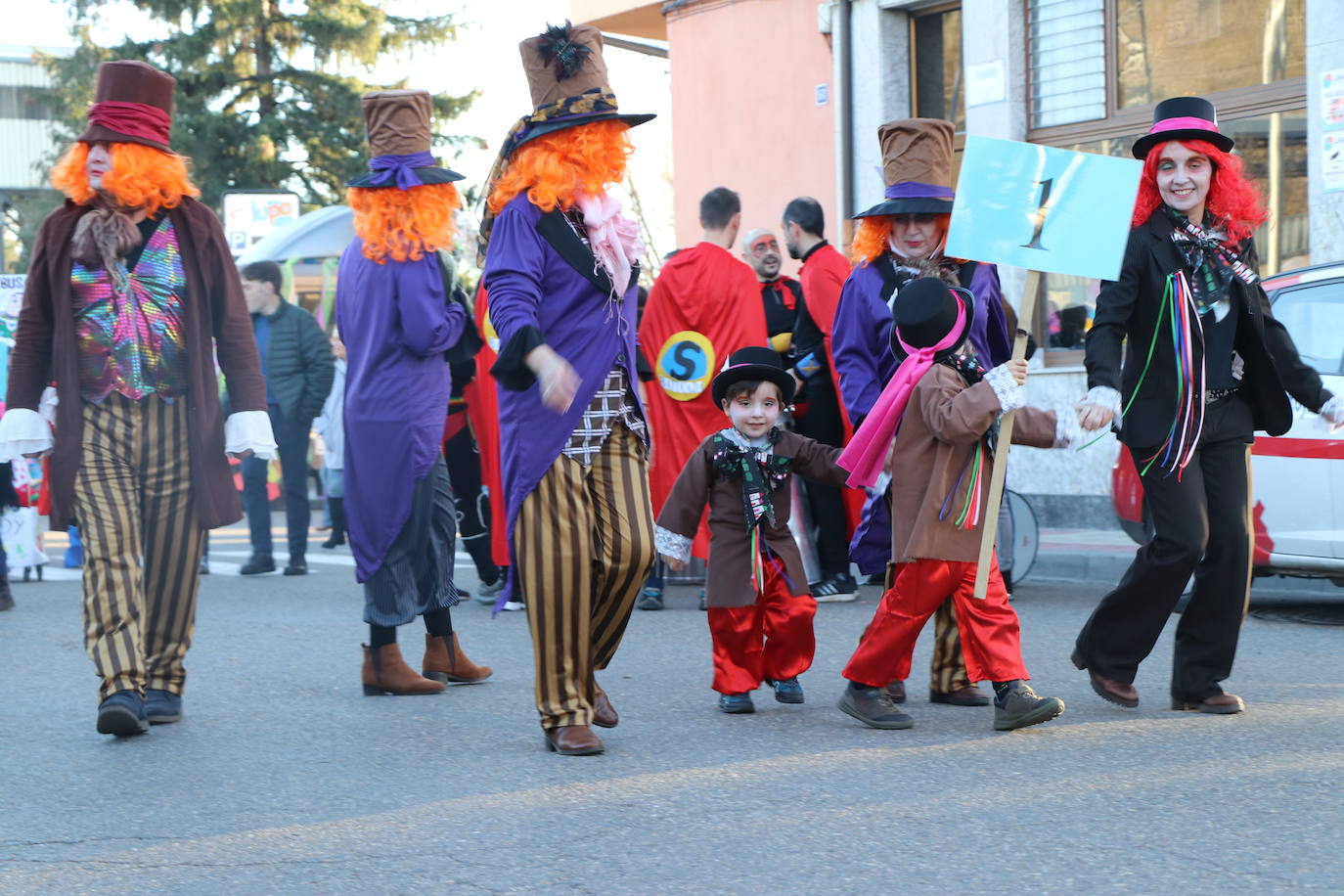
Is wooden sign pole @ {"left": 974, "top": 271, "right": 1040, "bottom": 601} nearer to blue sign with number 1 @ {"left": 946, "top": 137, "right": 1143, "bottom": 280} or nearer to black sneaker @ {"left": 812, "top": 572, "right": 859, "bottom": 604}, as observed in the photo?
blue sign with number 1 @ {"left": 946, "top": 137, "right": 1143, "bottom": 280}

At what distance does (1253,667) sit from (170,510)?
3.87 metres

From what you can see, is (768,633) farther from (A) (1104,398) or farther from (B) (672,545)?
(A) (1104,398)

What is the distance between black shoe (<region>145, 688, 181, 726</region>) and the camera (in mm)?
5863

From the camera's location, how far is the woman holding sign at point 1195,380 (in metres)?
5.42

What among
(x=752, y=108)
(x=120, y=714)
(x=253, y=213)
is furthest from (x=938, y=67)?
(x=120, y=714)

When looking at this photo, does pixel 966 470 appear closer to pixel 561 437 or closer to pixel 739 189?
pixel 561 437

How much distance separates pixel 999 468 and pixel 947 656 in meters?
0.95

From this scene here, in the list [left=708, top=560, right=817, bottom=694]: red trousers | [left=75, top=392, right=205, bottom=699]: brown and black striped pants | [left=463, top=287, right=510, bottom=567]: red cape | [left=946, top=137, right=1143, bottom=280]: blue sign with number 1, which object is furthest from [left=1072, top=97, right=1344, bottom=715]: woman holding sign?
[left=463, top=287, right=510, bottom=567]: red cape

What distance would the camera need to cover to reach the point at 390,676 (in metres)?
6.47

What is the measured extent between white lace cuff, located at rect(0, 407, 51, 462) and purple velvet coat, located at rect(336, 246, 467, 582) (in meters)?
1.20

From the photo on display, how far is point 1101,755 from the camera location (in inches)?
195

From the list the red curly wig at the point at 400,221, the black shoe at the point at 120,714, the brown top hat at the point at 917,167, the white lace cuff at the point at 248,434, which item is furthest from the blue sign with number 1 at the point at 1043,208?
the black shoe at the point at 120,714

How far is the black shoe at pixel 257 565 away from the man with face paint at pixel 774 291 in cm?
402

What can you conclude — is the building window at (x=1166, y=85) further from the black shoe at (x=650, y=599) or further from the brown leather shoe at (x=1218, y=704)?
the brown leather shoe at (x=1218, y=704)
